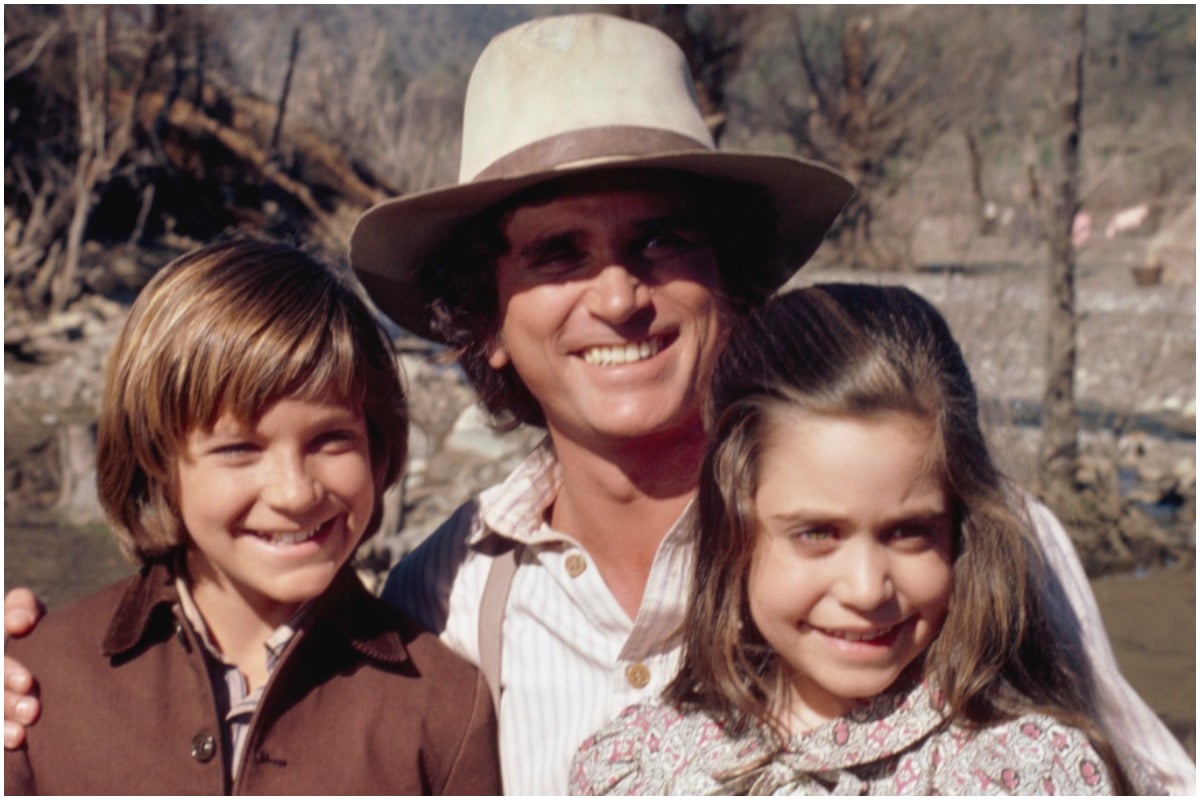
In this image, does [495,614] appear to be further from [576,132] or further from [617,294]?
[576,132]

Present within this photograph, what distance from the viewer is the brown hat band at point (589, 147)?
2.42m

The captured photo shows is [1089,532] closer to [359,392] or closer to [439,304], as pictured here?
[439,304]

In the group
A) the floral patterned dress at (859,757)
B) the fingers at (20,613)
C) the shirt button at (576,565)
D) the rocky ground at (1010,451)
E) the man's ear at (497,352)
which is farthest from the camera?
the rocky ground at (1010,451)

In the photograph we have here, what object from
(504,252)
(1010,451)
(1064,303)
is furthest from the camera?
(1064,303)

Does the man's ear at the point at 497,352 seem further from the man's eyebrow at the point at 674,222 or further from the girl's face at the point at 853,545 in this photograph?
the girl's face at the point at 853,545

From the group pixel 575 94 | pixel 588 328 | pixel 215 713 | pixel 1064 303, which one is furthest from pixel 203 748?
pixel 1064 303

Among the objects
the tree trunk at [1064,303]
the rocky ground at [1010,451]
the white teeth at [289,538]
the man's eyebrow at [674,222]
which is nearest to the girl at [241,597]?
the white teeth at [289,538]

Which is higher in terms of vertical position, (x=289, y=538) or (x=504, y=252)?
(x=504, y=252)

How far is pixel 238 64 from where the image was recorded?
16.7 metres

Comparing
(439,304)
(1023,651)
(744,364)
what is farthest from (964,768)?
(439,304)

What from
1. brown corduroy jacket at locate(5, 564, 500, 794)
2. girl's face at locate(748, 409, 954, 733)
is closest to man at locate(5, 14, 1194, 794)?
brown corduroy jacket at locate(5, 564, 500, 794)

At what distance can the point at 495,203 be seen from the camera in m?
2.61

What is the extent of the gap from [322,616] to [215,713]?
25 centimetres

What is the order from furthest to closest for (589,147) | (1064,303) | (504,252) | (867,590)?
(1064,303) < (504,252) < (589,147) < (867,590)
